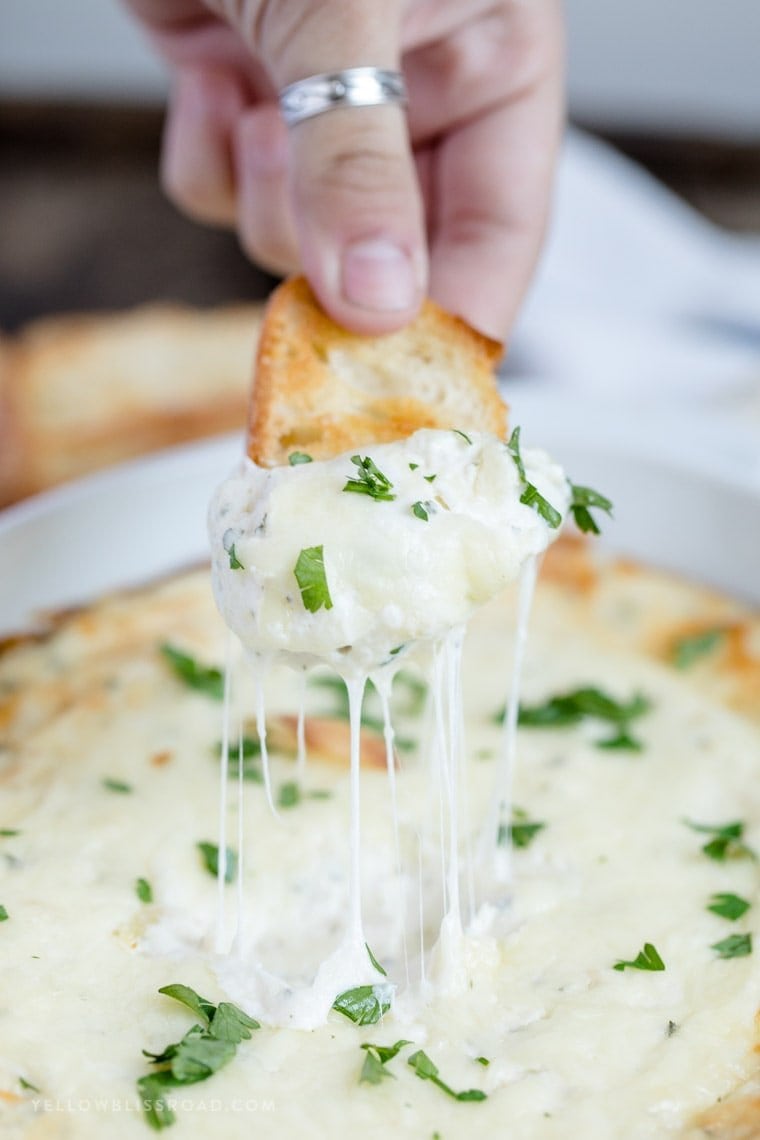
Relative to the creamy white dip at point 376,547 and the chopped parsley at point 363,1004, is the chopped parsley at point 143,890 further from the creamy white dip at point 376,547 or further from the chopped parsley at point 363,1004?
the creamy white dip at point 376,547

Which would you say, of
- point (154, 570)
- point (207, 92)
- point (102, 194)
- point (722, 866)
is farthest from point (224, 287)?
point (722, 866)

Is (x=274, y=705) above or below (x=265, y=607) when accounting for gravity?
below

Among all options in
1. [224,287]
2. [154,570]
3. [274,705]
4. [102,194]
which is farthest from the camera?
[102,194]

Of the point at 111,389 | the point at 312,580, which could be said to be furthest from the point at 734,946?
the point at 111,389

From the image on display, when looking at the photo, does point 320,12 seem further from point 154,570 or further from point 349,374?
point 154,570

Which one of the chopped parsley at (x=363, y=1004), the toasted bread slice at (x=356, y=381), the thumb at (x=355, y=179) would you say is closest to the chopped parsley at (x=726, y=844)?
the chopped parsley at (x=363, y=1004)
